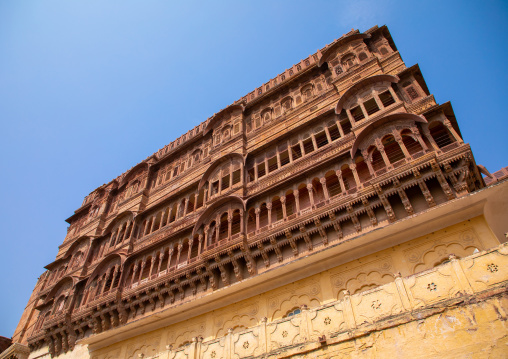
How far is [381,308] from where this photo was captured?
6543 millimetres

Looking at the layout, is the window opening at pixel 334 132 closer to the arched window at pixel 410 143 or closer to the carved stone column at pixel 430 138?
the arched window at pixel 410 143

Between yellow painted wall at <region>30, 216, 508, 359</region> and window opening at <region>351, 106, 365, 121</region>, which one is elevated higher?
window opening at <region>351, 106, 365, 121</region>

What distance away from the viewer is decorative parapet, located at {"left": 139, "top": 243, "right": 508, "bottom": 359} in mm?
6004

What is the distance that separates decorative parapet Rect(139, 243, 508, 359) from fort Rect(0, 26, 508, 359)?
2cm

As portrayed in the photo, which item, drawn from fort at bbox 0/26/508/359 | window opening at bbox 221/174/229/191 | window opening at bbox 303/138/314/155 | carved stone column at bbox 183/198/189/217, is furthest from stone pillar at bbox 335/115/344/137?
carved stone column at bbox 183/198/189/217

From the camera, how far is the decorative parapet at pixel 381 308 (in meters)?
6.00

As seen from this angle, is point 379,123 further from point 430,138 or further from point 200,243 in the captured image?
point 200,243

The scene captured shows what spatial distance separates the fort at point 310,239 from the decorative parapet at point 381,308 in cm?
2

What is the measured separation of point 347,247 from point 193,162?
11.4 m

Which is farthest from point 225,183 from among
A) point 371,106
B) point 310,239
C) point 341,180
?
point 371,106

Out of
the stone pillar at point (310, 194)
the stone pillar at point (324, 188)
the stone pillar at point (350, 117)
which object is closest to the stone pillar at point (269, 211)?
the stone pillar at point (310, 194)

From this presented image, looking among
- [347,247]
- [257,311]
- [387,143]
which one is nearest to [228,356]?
[257,311]

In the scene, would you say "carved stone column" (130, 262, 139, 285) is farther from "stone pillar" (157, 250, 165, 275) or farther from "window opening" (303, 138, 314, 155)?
"window opening" (303, 138, 314, 155)

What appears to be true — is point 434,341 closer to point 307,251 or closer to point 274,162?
point 307,251
